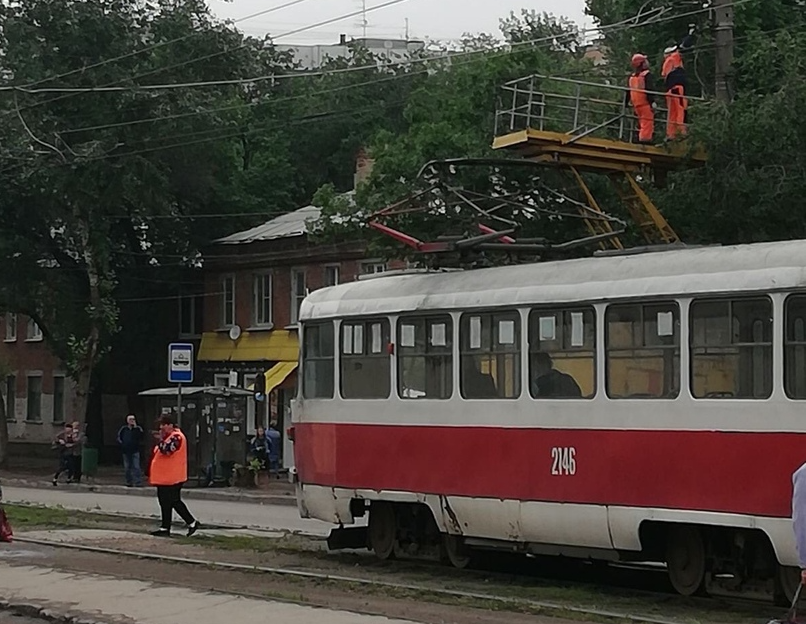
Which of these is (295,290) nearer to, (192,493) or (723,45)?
(192,493)

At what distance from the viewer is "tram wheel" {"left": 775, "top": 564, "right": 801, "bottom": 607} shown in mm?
12633

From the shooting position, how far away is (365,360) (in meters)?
17.3

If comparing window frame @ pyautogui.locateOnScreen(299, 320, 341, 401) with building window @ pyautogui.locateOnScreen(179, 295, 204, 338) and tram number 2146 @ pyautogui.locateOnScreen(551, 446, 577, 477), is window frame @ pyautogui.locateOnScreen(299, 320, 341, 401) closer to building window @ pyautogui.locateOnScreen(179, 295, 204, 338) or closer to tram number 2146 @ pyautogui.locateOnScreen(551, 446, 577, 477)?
tram number 2146 @ pyautogui.locateOnScreen(551, 446, 577, 477)

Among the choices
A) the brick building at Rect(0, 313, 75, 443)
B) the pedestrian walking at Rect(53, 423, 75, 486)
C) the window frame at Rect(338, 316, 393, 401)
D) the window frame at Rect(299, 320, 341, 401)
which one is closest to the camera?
the window frame at Rect(338, 316, 393, 401)

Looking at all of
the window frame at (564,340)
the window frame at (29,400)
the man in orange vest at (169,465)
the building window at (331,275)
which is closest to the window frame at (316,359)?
the man in orange vest at (169,465)

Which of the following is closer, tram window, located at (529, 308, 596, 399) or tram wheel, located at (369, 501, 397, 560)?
tram window, located at (529, 308, 596, 399)

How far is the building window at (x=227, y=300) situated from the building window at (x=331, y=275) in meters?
5.15

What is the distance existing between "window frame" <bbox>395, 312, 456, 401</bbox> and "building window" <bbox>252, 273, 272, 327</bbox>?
30911mm

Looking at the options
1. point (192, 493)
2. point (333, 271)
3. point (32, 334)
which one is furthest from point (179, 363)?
point (32, 334)

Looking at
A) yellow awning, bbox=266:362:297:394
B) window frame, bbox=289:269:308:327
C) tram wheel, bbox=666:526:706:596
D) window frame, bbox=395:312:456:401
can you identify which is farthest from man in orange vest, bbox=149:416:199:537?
window frame, bbox=289:269:308:327

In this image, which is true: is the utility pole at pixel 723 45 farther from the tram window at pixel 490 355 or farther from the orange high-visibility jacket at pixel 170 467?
the orange high-visibility jacket at pixel 170 467

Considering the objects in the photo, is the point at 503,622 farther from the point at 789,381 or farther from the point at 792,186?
the point at 792,186

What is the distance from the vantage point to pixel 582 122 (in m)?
26.2

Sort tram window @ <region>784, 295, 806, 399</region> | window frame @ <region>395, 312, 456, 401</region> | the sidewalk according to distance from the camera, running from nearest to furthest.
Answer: tram window @ <region>784, 295, 806, 399</region> → window frame @ <region>395, 312, 456, 401</region> → the sidewalk
